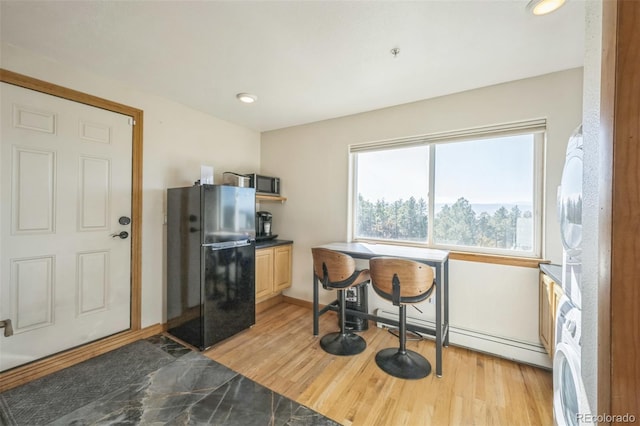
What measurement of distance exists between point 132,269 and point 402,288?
249 cm

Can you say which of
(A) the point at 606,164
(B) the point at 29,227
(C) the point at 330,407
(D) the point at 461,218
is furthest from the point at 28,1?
(D) the point at 461,218

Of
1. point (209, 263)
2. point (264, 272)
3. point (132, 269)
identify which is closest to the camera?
point (209, 263)

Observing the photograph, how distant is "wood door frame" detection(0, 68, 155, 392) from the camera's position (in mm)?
1837

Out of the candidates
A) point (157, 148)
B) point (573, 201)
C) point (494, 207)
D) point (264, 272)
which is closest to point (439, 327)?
point (494, 207)

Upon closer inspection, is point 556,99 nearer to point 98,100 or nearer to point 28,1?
point 28,1

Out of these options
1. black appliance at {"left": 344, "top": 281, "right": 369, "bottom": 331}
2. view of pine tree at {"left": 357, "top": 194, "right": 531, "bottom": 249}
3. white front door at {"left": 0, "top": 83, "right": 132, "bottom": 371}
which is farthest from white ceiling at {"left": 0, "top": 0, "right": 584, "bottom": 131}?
black appliance at {"left": 344, "top": 281, "right": 369, "bottom": 331}

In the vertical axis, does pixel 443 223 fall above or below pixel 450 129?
below

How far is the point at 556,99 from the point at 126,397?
3.94 metres

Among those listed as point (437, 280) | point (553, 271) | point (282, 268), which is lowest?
point (282, 268)

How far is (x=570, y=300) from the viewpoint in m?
1.14

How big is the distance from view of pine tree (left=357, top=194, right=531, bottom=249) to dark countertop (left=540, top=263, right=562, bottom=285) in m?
0.33

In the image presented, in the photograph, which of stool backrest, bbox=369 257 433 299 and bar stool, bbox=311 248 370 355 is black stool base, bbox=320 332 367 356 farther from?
stool backrest, bbox=369 257 433 299

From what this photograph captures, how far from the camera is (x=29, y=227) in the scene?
6.25ft

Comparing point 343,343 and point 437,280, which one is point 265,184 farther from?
point 437,280
